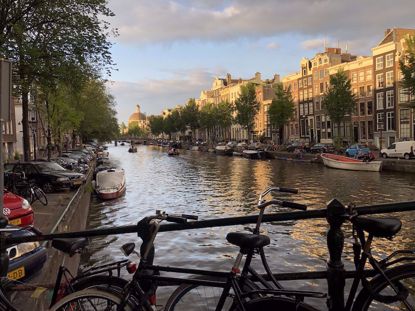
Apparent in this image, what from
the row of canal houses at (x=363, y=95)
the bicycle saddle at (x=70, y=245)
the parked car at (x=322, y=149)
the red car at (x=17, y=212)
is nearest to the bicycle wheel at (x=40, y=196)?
the red car at (x=17, y=212)

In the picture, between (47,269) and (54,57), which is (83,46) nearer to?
(54,57)

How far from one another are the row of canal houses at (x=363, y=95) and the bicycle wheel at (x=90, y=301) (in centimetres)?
4735

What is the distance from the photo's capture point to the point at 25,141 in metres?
32.3

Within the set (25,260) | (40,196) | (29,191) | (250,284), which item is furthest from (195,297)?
(29,191)

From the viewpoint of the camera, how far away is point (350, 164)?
46250 mm

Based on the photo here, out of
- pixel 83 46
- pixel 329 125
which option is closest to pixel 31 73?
pixel 83 46

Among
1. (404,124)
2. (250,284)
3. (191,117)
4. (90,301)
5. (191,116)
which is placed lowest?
(90,301)

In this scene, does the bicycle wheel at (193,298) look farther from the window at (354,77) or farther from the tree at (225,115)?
the tree at (225,115)

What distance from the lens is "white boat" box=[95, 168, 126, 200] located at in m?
29.2

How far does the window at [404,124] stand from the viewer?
6231 cm

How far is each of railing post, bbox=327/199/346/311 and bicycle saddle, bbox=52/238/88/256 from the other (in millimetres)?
1999

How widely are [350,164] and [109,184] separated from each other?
25.6 metres

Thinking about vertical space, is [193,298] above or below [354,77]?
below

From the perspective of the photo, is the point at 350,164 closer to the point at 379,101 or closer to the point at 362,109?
the point at 379,101
